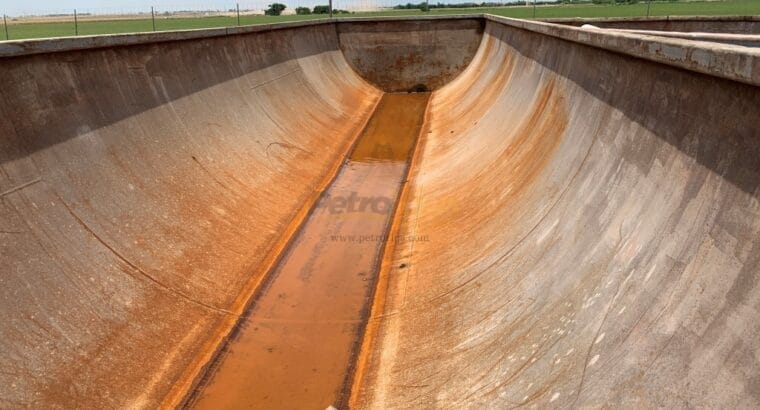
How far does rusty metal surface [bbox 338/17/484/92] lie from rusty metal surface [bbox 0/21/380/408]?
15166 mm

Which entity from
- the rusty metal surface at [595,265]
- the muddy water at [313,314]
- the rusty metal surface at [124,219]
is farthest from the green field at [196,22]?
the rusty metal surface at [595,265]

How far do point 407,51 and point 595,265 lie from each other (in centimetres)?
2337

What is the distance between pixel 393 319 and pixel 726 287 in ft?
15.3

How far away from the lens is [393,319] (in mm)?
7695

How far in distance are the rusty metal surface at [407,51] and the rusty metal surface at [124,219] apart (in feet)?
49.8

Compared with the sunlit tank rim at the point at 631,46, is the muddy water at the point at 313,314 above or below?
below

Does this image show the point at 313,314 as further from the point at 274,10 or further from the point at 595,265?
the point at 274,10

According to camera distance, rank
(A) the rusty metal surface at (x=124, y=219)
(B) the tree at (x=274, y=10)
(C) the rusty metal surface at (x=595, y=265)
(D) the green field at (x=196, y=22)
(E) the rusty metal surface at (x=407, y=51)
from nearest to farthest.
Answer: (C) the rusty metal surface at (x=595, y=265), (A) the rusty metal surface at (x=124, y=219), (D) the green field at (x=196, y=22), (E) the rusty metal surface at (x=407, y=51), (B) the tree at (x=274, y=10)

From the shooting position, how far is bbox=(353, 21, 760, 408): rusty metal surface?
3.58 metres

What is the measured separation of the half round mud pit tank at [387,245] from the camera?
3.94 m

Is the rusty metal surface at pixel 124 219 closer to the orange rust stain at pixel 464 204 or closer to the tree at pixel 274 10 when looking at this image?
the orange rust stain at pixel 464 204

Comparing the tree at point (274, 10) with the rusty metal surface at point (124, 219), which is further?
the tree at point (274, 10)

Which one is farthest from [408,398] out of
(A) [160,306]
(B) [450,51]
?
(B) [450,51]

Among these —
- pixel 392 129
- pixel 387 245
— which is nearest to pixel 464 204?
pixel 387 245
